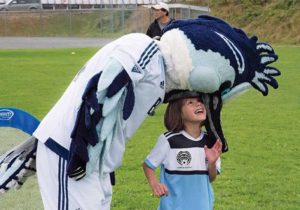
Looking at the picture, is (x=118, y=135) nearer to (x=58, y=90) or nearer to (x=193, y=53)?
(x=193, y=53)

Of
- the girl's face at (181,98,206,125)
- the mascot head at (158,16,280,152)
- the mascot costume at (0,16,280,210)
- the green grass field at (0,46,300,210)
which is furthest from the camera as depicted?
the green grass field at (0,46,300,210)

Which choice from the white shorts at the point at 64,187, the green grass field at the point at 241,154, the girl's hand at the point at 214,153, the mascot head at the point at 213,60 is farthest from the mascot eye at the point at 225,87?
the green grass field at the point at 241,154

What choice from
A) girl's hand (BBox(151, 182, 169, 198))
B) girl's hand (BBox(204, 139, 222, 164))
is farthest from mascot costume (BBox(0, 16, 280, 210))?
girl's hand (BBox(151, 182, 169, 198))

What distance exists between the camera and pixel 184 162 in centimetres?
365

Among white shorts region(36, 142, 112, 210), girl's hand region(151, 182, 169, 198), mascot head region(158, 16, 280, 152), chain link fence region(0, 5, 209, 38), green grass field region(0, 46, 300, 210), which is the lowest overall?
chain link fence region(0, 5, 209, 38)

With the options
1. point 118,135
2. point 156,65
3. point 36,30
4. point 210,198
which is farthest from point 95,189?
point 36,30

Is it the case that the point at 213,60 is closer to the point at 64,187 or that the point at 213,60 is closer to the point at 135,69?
the point at 135,69

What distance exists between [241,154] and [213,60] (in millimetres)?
4246

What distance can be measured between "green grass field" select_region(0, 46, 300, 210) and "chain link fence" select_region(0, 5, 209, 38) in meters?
25.4

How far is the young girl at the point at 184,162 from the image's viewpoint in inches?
143

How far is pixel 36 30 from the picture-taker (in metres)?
40.2

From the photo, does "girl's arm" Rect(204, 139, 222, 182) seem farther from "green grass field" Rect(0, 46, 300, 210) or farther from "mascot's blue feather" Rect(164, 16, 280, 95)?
"green grass field" Rect(0, 46, 300, 210)

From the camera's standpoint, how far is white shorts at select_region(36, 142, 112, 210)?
2.98m

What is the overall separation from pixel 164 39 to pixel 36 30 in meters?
37.8
